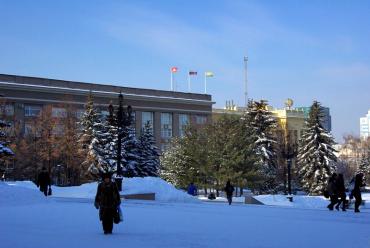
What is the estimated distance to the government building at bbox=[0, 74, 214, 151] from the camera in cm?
8088

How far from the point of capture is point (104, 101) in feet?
300

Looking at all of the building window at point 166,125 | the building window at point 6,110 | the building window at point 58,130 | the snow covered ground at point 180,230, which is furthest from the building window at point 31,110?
the snow covered ground at point 180,230

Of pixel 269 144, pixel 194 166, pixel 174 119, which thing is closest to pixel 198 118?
pixel 174 119

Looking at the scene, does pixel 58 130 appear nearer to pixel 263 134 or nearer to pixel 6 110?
pixel 6 110

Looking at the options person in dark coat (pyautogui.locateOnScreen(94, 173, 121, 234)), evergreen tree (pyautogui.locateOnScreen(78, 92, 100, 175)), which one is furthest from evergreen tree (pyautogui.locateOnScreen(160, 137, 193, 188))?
person in dark coat (pyautogui.locateOnScreen(94, 173, 121, 234))

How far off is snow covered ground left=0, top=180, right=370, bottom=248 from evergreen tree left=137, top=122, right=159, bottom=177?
40.2m

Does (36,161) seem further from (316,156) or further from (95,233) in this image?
(95,233)

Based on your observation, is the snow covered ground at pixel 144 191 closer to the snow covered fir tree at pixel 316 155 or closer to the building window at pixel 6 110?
the building window at pixel 6 110

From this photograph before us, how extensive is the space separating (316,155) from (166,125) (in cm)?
4688

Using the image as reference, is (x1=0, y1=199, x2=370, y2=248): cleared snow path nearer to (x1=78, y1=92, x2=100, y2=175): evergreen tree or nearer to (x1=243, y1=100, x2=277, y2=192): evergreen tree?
(x1=78, y1=92, x2=100, y2=175): evergreen tree

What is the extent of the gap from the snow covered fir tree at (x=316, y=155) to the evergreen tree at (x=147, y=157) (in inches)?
597

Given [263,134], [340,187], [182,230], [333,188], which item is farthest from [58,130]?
[182,230]

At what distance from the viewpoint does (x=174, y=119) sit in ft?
338

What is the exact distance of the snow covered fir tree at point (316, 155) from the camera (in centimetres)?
5825
